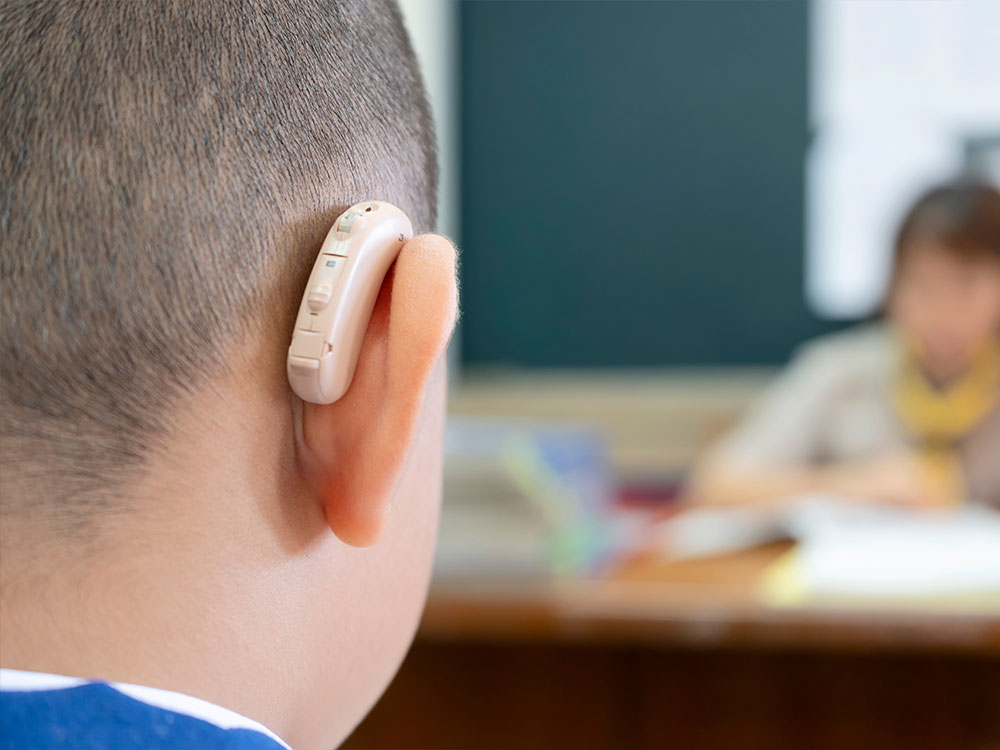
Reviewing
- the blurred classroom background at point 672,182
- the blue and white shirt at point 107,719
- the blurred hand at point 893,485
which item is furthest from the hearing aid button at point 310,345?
the blurred classroom background at point 672,182

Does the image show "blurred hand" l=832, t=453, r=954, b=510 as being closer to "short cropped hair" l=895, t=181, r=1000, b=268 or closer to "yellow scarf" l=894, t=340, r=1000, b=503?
"yellow scarf" l=894, t=340, r=1000, b=503

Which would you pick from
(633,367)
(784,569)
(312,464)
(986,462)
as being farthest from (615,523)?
(633,367)

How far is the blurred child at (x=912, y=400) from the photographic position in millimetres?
2104

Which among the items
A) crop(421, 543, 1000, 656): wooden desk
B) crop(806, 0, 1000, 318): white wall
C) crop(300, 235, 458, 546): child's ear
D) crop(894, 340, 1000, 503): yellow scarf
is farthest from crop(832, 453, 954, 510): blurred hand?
crop(806, 0, 1000, 318): white wall

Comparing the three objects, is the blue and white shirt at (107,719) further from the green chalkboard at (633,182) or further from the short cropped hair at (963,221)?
the green chalkboard at (633,182)

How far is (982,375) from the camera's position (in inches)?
88.6

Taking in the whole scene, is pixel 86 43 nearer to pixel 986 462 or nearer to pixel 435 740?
pixel 435 740

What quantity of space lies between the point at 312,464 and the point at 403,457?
4 centimetres

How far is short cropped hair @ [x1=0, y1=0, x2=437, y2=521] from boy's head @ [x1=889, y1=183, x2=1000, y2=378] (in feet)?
6.64

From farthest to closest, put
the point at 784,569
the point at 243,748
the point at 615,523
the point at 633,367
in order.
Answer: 1. the point at 633,367
2. the point at 615,523
3. the point at 784,569
4. the point at 243,748

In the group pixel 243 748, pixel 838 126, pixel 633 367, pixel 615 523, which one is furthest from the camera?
pixel 633 367

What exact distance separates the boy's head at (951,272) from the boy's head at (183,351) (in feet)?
6.58

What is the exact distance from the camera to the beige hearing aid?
34cm

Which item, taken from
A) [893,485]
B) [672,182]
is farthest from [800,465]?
[672,182]
